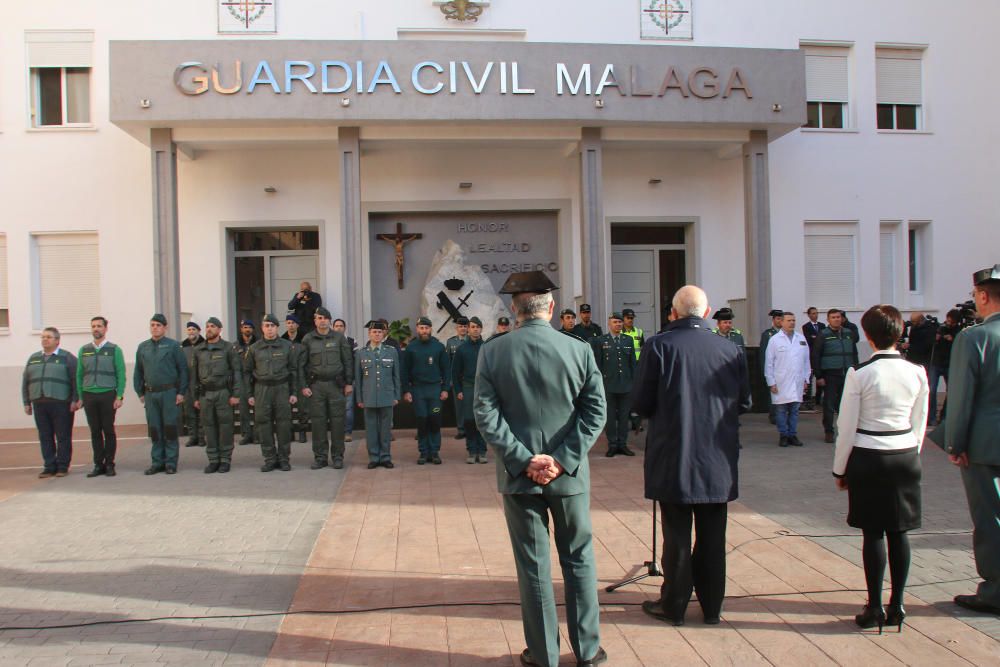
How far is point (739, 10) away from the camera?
1516 cm

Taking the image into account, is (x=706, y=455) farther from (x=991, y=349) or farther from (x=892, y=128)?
(x=892, y=128)

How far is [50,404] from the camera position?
9.84m

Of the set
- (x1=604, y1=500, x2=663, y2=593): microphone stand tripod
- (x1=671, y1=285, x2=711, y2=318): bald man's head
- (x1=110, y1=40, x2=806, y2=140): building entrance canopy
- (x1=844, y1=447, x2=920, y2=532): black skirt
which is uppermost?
(x1=110, y1=40, x2=806, y2=140): building entrance canopy

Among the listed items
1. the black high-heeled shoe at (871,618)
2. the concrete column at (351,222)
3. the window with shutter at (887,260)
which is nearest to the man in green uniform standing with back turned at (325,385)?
the concrete column at (351,222)

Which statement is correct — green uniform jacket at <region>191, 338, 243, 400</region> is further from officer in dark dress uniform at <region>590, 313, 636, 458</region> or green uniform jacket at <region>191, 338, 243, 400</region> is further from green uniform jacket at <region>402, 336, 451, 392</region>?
officer in dark dress uniform at <region>590, 313, 636, 458</region>

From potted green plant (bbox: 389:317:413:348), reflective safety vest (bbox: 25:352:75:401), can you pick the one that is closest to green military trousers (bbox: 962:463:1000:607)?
reflective safety vest (bbox: 25:352:75:401)

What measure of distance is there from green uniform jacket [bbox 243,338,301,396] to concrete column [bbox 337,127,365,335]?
8.82 feet

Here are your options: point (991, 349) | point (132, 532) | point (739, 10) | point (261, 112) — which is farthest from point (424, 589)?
point (739, 10)

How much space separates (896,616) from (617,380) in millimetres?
6583

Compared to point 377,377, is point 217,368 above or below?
above

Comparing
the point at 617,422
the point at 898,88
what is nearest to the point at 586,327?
the point at 617,422

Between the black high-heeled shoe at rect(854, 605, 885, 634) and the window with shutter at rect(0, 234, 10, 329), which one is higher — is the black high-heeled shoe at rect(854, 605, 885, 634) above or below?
below

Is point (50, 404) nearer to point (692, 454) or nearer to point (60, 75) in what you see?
point (60, 75)

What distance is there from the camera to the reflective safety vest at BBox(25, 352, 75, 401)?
9.80m
